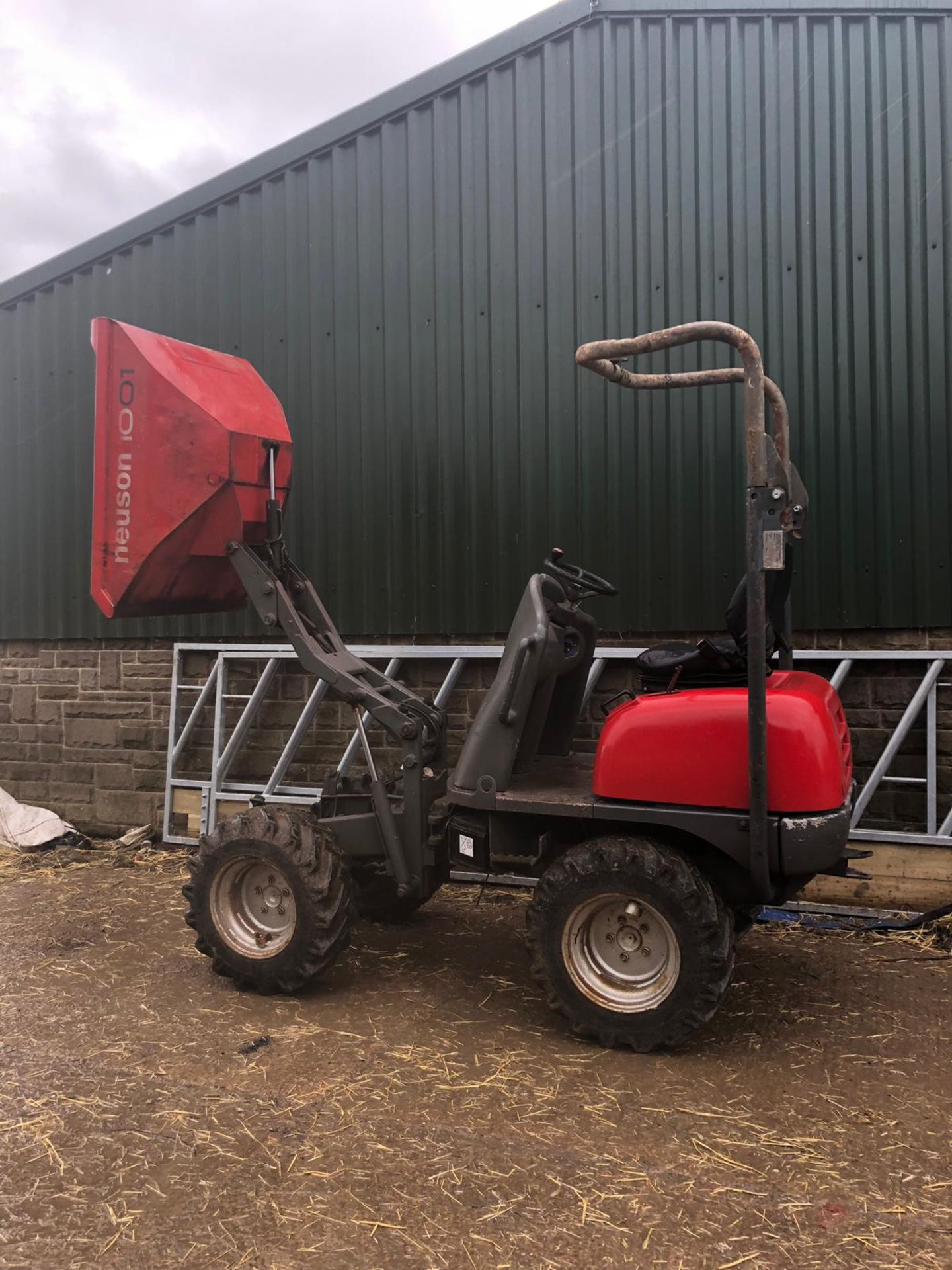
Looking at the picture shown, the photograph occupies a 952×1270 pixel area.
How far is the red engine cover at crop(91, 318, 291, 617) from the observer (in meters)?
4.93

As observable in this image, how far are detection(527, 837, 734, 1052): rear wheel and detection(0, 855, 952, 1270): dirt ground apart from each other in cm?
18

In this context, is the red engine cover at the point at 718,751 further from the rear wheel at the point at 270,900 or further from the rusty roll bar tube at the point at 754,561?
the rear wheel at the point at 270,900

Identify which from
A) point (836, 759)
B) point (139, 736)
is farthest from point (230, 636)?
point (836, 759)

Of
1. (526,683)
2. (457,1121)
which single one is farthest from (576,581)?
(457,1121)

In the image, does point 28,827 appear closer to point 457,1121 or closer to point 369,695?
point 369,695

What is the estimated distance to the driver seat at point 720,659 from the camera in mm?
4469

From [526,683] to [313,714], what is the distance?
3.60 meters

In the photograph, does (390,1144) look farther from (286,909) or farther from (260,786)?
(260,786)

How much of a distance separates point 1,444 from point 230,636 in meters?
3.22

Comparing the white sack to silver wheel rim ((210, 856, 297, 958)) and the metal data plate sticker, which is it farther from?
the metal data plate sticker

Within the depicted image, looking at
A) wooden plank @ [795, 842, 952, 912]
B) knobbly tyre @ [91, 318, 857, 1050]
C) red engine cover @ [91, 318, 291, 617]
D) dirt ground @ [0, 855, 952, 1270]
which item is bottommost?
dirt ground @ [0, 855, 952, 1270]

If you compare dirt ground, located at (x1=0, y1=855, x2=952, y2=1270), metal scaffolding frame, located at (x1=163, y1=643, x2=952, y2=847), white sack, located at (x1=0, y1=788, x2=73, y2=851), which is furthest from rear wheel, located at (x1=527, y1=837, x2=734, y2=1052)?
white sack, located at (x1=0, y1=788, x2=73, y2=851)

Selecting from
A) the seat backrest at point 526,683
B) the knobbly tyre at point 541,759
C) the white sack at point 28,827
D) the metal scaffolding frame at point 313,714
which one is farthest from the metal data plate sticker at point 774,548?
the white sack at point 28,827

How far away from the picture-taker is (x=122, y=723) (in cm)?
864
